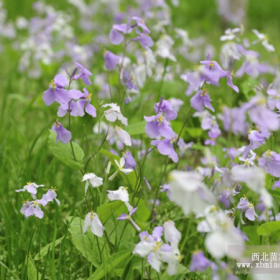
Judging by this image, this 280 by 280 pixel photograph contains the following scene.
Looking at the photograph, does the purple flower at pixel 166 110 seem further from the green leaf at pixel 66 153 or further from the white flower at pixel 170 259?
the white flower at pixel 170 259

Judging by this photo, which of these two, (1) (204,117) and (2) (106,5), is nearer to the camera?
(1) (204,117)

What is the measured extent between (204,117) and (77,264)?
2.83 feet

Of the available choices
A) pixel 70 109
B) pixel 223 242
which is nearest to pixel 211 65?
pixel 70 109

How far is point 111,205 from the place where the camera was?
149 centimetres

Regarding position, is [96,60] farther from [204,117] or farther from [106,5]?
[204,117]

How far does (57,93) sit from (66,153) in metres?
0.24

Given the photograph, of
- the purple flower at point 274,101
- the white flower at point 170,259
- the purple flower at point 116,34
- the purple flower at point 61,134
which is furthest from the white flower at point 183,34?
the white flower at point 170,259

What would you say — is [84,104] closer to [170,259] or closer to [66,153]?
[66,153]

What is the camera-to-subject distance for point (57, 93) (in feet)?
4.79

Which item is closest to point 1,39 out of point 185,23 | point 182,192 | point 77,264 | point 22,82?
point 22,82

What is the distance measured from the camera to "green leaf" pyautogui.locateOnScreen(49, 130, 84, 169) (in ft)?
5.22

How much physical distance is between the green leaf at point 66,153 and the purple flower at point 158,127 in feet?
0.89
